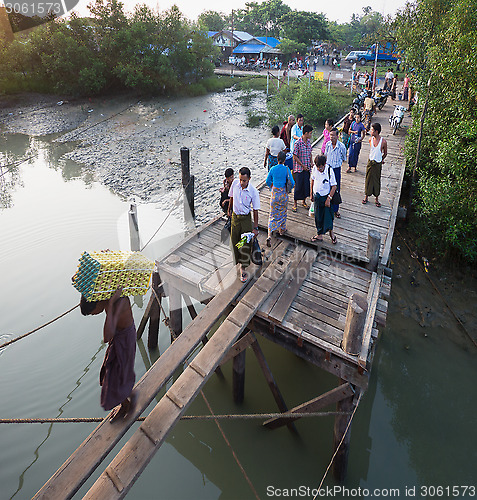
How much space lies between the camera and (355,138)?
29.2ft

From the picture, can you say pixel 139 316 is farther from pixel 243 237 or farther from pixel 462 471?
pixel 462 471

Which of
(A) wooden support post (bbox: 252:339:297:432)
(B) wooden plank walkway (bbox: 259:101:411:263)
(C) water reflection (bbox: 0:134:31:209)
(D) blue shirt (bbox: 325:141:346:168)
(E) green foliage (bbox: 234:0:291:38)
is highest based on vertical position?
(E) green foliage (bbox: 234:0:291:38)

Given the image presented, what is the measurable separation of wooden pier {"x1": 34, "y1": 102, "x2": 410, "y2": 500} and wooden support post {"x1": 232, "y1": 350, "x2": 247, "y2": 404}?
17mm

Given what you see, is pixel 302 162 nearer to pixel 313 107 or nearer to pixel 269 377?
pixel 269 377

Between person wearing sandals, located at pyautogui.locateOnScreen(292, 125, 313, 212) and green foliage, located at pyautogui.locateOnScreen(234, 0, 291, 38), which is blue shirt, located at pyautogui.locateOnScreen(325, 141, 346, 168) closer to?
person wearing sandals, located at pyautogui.locateOnScreen(292, 125, 313, 212)

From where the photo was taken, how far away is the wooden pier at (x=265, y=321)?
328 cm

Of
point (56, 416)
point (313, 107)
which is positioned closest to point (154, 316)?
point (56, 416)

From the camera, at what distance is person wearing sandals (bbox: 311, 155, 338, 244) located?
5816 mm

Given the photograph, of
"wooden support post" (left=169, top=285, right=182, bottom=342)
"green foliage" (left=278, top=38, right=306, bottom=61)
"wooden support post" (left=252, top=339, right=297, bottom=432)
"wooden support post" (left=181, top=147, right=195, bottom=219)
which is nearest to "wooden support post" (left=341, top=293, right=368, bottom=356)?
"wooden support post" (left=252, top=339, right=297, bottom=432)

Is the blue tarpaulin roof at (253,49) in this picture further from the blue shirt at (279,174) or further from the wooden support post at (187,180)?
the blue shirt at (279,174)

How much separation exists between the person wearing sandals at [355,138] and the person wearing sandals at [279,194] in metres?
3.89

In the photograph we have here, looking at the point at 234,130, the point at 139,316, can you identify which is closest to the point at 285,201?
the point at 139,316

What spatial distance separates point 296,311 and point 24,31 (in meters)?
32.5

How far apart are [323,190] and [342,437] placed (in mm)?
3749
